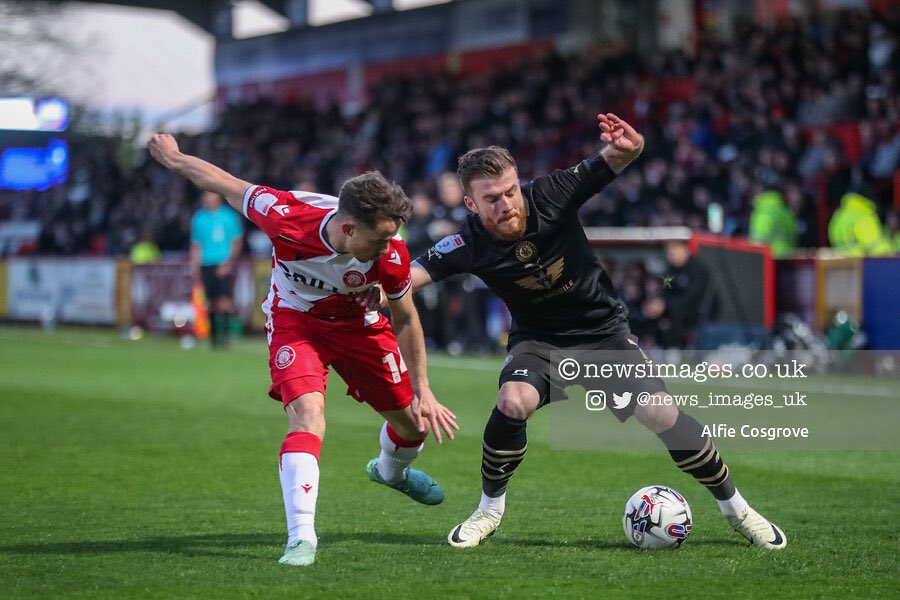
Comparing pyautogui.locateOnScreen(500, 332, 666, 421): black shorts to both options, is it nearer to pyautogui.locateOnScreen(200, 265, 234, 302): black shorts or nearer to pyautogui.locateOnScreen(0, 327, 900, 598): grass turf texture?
pyautogui.locateOnScreen(0, 327, 900, 598): grass turf texture

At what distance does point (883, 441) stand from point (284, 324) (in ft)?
17.1

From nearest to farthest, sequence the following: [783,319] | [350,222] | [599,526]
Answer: [350,222]
[599,526]
[783,319]

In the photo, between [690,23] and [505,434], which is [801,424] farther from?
[690,23]

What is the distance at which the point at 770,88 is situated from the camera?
70.2 feet

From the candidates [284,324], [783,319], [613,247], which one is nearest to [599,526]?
[284,324]

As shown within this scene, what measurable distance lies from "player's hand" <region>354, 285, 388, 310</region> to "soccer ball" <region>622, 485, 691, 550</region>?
4.80 feet

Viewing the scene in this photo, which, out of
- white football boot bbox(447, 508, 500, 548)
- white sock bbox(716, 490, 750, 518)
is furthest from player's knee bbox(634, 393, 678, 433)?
white football boot bbox(447, 508, 500, 548)

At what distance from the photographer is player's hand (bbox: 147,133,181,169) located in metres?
5.92

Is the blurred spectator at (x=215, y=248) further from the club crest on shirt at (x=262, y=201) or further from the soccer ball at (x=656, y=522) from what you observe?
the soccer ball at (x=656, y=522)

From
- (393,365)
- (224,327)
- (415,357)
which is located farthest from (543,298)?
(224,327)

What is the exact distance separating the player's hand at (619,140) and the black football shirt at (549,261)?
9 cm

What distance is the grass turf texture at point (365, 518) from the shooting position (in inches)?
191

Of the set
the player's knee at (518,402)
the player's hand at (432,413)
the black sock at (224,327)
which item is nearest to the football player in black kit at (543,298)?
the player's knee at (518,402)

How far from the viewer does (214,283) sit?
1712 centimetres
